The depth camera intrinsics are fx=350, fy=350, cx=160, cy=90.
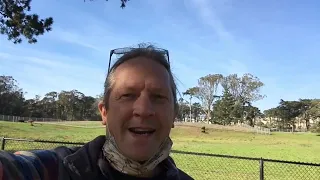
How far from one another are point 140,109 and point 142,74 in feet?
0.43

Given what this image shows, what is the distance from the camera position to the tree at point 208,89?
216ft

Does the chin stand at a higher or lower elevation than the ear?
lower

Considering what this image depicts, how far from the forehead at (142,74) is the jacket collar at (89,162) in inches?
9.0

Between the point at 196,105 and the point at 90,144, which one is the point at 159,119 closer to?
the point at 90,144

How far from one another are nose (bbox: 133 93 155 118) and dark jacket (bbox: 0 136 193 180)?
0.70 ft

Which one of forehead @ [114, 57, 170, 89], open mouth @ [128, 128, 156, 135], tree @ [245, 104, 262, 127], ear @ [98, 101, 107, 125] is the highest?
tree @ [245, 104, 262, 127]

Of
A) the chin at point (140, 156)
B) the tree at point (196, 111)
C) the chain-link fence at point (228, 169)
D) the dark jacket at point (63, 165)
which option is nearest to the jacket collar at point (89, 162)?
the dark jacket at point (63, 165)

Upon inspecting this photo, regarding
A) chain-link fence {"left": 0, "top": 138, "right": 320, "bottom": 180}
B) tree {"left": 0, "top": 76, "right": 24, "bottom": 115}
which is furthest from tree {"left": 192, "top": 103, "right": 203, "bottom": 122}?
chain-link fence {"left": 0, "top": 138, "right": 320, "bottom": 180}

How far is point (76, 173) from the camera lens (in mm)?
1047

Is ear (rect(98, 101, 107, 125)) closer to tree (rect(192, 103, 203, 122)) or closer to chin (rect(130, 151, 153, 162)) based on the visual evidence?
chin (rect(130, 151, 153, 162))

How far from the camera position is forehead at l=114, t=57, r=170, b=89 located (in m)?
1.15

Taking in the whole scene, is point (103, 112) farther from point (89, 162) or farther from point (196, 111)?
point (196, 111)

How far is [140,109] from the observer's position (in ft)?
3.60

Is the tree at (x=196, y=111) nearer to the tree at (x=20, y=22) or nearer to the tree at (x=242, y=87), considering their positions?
the tree at (x=242, y=87)
